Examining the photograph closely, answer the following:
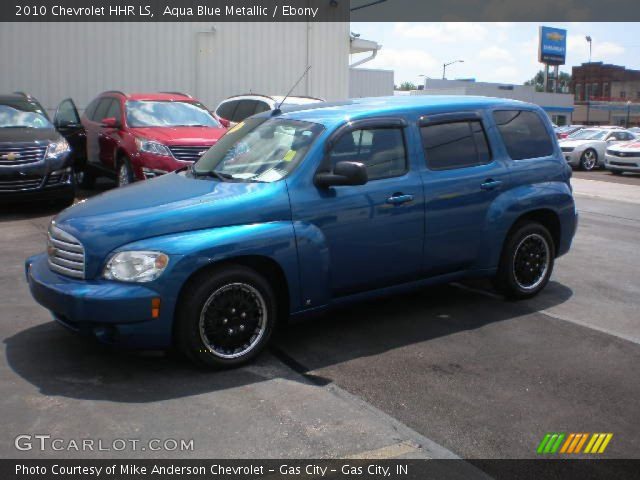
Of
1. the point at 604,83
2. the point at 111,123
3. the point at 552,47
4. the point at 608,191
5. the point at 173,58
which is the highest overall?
the point at 552,47

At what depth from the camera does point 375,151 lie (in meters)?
5.66

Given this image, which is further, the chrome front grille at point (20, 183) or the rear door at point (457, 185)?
the chrome front grille at point (20, 183)

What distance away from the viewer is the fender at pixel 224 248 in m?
4.60

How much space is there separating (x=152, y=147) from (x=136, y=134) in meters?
0.53

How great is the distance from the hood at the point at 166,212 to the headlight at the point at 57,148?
5949mm

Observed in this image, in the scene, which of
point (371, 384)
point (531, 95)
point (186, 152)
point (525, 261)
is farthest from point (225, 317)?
point (531, 95)

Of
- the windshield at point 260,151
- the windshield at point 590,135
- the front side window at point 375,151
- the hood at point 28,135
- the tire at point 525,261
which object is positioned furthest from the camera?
the windshield at point 590,135

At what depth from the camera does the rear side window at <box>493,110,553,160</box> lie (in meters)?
6.43

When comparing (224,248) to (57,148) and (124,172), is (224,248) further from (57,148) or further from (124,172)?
(57,148)

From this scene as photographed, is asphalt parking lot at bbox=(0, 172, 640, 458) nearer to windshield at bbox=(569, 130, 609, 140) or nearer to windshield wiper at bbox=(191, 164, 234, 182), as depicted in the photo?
windshield wiper at bbox=(191, 164, 234, 182)

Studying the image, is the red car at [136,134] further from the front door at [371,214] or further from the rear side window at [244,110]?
the front door at [371,214]

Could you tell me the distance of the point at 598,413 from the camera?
4.28m

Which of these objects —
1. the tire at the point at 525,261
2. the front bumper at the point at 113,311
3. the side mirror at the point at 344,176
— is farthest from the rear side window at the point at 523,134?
the front bumper at the point at 113,311

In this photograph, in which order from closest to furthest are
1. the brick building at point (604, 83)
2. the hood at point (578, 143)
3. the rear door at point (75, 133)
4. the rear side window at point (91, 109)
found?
the rear door at point (75, 133) → the rear side window at point (91, 109) → the hood at point (578, 143) → the brick building at point (604, 83)
